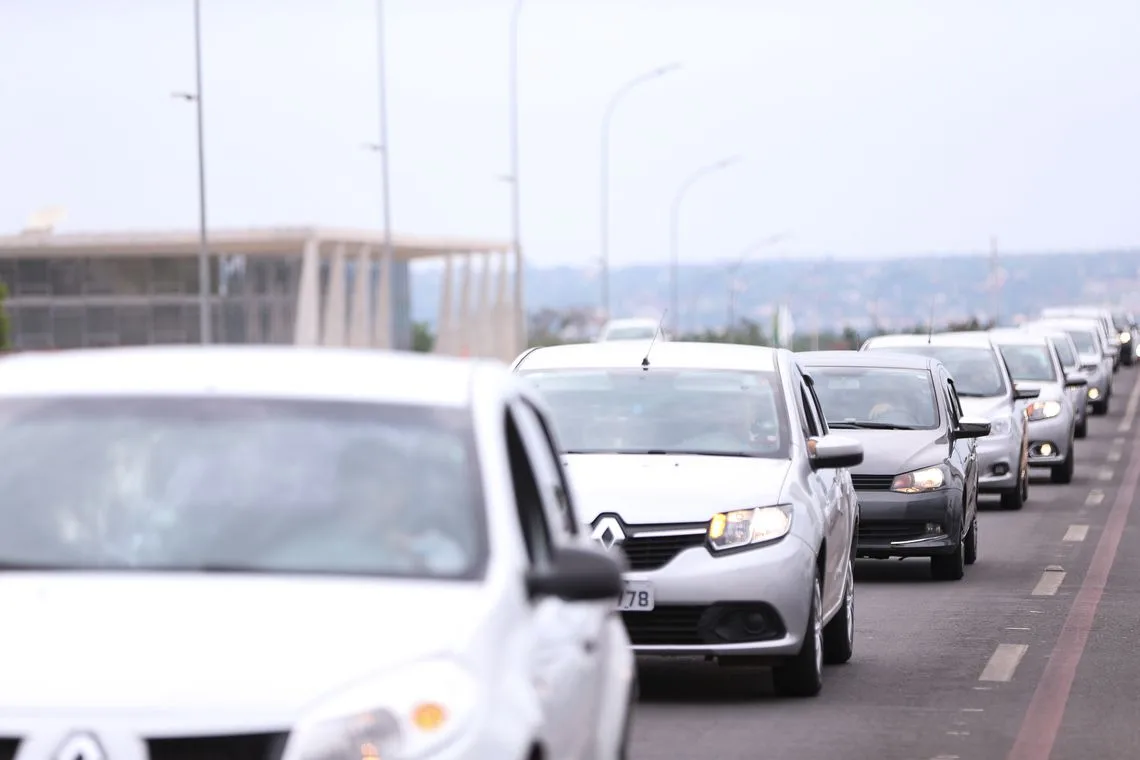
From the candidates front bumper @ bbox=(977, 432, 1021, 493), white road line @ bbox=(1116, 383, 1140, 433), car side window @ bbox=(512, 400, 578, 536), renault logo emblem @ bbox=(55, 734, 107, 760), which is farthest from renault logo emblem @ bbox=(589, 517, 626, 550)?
white road line @ bbox=(1116, 383, 1140, 433)

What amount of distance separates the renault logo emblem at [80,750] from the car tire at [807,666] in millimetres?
6169

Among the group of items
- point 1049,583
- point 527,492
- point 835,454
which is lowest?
point 1049,583

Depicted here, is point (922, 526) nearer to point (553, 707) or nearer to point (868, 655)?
point (868, 655)

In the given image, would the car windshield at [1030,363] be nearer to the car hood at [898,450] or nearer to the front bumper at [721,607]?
the car hood at [898,450]

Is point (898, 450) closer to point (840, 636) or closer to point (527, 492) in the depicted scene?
point (840, 636)

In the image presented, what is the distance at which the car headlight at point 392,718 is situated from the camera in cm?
434

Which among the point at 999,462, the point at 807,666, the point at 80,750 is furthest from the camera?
the point at 999,462

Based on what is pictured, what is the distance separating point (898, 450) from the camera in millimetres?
16266

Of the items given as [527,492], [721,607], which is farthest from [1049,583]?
[527,492]

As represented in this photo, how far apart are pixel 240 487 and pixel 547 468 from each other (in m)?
1.07

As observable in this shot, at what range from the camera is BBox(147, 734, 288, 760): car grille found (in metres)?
4.36

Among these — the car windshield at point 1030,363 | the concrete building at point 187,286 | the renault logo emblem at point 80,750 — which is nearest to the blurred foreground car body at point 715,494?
the renault logo emblem at point 80,750

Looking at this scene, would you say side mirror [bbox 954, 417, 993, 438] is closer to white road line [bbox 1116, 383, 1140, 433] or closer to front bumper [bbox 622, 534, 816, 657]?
front bumper [bbox 622, 534, 816, 657]

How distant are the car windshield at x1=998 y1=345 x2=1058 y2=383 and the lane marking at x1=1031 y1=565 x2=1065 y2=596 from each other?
1142 cm
